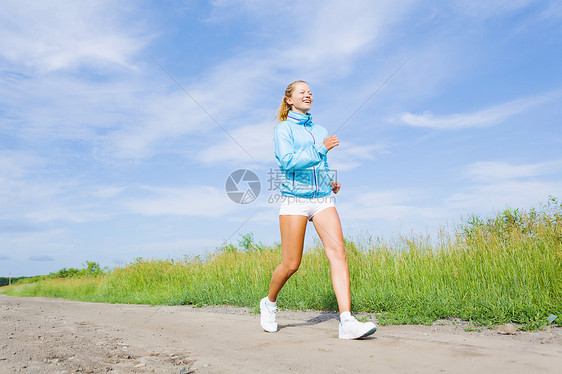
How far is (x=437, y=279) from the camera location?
5832 millimetres

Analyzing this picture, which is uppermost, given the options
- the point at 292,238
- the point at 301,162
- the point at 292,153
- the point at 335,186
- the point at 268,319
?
the point at 292,153

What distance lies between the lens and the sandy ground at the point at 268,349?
3053 millimetres

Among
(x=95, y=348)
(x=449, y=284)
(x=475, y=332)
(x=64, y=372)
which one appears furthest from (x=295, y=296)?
(x=64, y=372)

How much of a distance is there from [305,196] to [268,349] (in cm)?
151

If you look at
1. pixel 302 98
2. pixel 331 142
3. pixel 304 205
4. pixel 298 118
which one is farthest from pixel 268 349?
pixel 302 98

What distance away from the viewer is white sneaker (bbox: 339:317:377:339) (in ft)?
12.7

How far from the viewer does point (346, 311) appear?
4059mm

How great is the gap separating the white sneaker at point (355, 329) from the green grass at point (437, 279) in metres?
1.08

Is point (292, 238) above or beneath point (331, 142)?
beneath

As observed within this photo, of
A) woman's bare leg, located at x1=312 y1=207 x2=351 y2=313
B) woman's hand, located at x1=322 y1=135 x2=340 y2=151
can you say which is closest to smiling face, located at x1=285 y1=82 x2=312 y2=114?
woman's hand, located at x1=322 y1=135 x2=340 y2=151

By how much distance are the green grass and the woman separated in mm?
1232

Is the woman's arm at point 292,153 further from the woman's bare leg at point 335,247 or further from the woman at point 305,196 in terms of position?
the woman's bare leg at point 335,247

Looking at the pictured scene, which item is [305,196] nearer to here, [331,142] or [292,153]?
[292,153]

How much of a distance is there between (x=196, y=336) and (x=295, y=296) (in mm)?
2474
